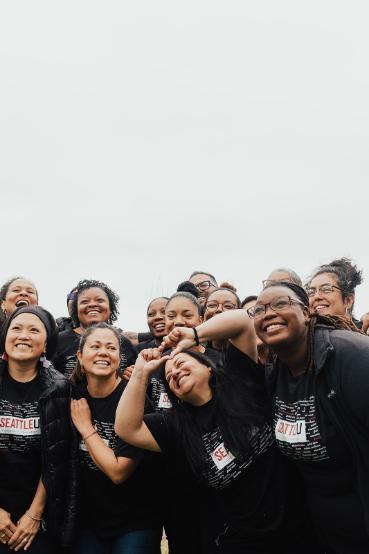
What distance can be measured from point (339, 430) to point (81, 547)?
7.36 ft

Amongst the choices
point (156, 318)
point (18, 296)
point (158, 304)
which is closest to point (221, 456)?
point (156, 318)

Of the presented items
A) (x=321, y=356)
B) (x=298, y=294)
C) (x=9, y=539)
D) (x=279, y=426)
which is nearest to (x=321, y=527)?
(x=279, y=426)

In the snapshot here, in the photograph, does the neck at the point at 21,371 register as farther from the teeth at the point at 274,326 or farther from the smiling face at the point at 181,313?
the teeth at the point at 274,326

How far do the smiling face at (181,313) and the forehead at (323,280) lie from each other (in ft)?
3.86

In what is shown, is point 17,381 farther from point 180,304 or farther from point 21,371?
point 180,304

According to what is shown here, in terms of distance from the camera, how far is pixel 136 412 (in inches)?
160

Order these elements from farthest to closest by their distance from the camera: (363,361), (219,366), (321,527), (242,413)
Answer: (219,366) < (242,413) < (321,527) < (363,361)

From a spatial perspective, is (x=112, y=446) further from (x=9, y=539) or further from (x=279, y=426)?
(x=279, y=426)

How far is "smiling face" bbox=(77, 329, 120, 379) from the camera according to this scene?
450 cm

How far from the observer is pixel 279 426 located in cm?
368

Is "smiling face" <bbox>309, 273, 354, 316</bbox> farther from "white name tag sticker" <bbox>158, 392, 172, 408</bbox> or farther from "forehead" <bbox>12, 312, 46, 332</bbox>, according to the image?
"forehead" <bbox>12, 312, 46, 332</bbox>

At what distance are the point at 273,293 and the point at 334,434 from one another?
35.0 inches

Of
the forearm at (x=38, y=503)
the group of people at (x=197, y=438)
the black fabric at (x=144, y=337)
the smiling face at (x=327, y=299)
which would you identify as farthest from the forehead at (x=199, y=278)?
the forearm at (x=38, y=503)

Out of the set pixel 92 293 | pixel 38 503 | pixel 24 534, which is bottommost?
pixel 24 534
